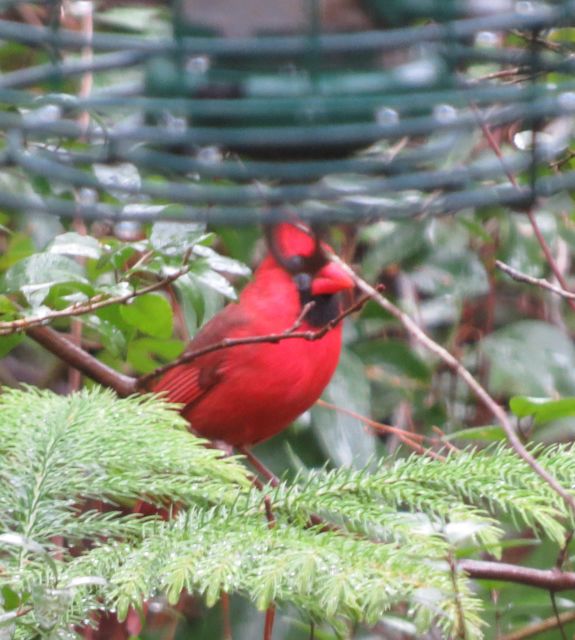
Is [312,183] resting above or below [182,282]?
above

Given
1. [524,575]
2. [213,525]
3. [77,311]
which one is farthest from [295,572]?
[77,311]

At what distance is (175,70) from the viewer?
3.93 ft

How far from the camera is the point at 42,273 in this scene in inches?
75.1

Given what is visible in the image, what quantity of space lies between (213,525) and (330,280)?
1492mm

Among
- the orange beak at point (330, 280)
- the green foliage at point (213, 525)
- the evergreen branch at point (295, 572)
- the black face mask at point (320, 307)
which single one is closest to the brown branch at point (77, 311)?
the green foliage at point (213, 525)

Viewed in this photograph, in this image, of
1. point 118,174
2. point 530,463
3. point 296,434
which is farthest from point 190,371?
point 530,463

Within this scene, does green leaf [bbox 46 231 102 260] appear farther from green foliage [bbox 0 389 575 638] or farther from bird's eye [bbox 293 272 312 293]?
bird's eye [bbox 293 272 312 293]

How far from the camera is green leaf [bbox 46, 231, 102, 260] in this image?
6.21 feet

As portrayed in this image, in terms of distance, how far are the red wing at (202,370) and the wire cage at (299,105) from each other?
5.46ft

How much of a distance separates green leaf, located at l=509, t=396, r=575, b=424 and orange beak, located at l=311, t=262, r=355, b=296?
98cm

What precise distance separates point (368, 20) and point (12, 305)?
2.61 ft

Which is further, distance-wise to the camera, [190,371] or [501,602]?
[190,371]

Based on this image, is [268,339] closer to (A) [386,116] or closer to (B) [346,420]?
(B) [346,420]

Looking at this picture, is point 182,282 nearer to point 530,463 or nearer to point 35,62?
point 530,463
